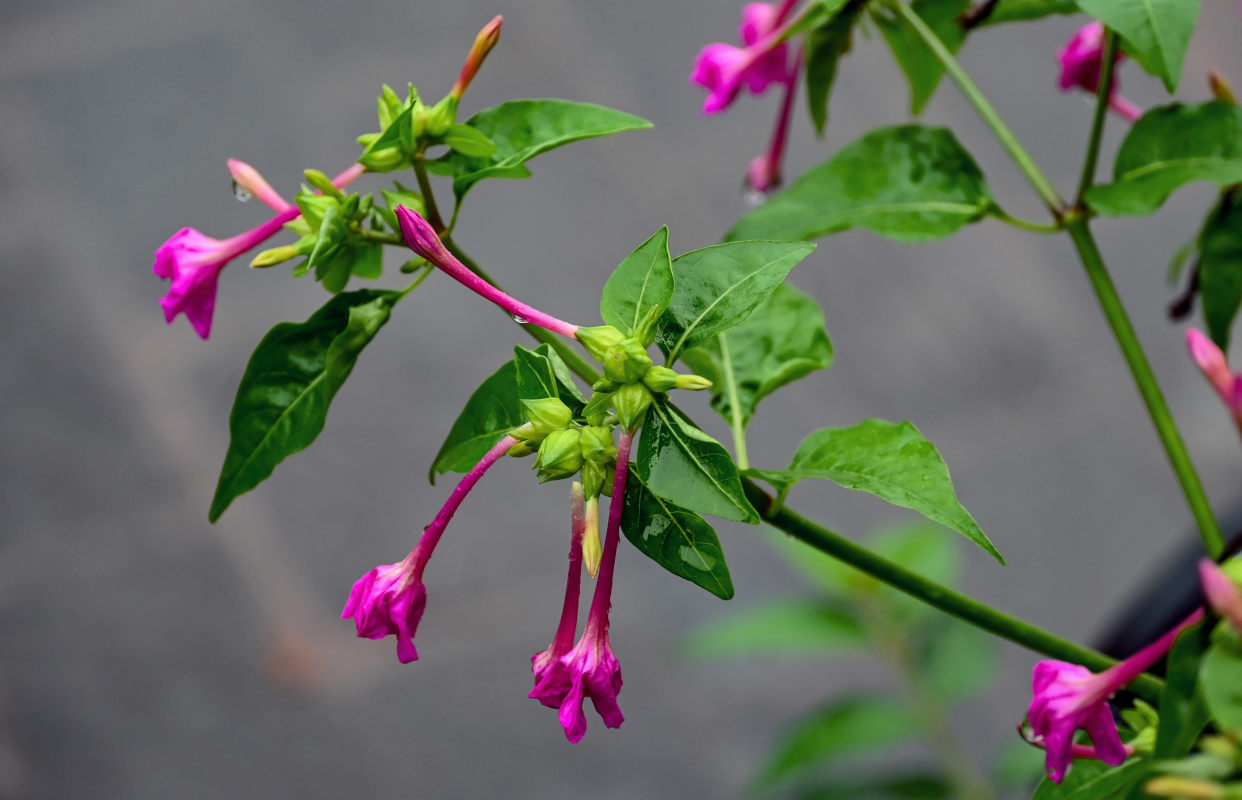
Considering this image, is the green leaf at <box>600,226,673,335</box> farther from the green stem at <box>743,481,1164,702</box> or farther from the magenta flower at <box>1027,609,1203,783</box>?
the magenta flower at <box>1027,609,1203,783</box>

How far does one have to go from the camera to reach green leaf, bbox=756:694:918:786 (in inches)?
31.0

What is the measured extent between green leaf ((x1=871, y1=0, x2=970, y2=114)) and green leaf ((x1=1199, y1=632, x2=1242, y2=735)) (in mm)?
318

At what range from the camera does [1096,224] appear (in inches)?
58.9

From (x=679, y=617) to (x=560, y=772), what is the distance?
0.73 feet

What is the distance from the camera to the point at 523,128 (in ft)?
1.32

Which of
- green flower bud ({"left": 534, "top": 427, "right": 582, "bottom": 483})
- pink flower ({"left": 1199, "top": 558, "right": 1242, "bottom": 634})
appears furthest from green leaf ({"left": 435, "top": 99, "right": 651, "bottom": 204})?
pink flower ({"left": 1199, "top": 558, "right": 1242, "bottom": 634})

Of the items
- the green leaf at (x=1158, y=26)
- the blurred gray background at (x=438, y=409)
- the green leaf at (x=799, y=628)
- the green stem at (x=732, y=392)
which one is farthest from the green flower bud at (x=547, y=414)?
the blurred gray background at (x=438, y=409)

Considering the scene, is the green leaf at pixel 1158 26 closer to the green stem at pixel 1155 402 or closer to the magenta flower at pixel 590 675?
the green stem at pixel 1155 402

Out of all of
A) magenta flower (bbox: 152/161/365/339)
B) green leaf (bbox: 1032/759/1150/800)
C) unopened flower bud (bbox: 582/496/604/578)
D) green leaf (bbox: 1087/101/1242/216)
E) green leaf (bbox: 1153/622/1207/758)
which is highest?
magenta flower (bbox: 152/161/365/339)

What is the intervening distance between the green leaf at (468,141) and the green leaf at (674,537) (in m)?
0.12

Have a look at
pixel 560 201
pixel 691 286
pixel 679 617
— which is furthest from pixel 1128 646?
pixel 560 201

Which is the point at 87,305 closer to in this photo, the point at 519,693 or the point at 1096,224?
the point at 519,693

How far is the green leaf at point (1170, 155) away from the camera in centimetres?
46

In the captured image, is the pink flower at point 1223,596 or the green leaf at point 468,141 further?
the green leaf at point 468,141
